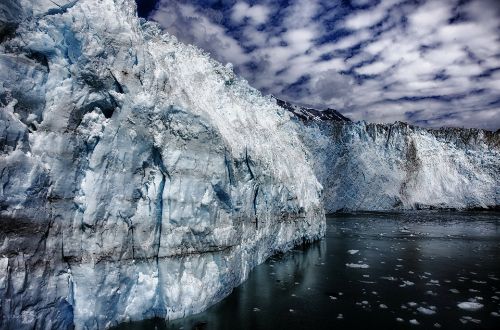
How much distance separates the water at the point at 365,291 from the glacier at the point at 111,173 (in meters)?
0.75

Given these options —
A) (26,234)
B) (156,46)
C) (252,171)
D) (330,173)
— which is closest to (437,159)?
(330,173)

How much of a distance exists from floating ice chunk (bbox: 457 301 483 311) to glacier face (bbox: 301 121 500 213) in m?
29.1

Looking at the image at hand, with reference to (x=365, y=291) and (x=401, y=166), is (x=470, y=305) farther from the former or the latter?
(x=401, y=166)

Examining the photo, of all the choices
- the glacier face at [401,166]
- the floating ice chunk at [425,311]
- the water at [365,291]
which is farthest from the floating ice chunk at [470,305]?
the glacier face at [401,166]

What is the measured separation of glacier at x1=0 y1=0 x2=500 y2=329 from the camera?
5.70m

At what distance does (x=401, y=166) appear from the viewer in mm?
42156

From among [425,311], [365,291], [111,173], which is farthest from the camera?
[365,291]

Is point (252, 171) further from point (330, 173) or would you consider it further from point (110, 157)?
point (330, 173)

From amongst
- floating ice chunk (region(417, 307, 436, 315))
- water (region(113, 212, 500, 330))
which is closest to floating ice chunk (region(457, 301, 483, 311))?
water (region(113, 212, 500, 330))

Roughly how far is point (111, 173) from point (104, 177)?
0.16m

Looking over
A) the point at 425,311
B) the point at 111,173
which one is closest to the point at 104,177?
the point at 111,173

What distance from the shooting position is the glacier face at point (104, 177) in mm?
5680

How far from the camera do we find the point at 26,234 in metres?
5.64

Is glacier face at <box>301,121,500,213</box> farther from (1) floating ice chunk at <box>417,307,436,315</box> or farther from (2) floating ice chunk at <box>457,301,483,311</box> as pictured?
(1) floating ice chunk at <box>417,307,436,315</box>
